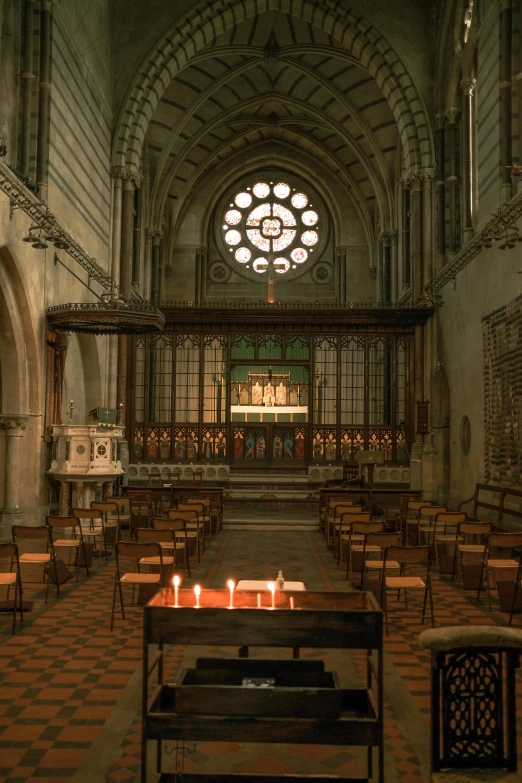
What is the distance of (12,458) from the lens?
561 inches

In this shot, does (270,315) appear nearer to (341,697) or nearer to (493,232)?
(493,232)

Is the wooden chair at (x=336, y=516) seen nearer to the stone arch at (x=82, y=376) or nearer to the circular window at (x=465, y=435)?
the circular window at (x=465, y=435)

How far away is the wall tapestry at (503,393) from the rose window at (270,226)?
18.9 metres

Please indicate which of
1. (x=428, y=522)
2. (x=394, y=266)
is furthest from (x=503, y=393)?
(x=394, y=266)

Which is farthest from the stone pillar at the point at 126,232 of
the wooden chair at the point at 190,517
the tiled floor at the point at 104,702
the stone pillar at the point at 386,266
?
the tiled floor at the point at 104,702

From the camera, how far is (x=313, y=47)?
2502cm

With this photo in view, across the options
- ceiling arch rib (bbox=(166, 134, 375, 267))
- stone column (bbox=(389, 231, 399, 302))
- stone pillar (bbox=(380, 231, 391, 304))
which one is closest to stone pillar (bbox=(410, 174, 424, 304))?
stone column (bbox=(389, 231, 399, 302))

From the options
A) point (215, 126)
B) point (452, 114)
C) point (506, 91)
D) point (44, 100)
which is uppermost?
point (215, 126)

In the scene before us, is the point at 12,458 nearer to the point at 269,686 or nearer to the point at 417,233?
the point at 269,686

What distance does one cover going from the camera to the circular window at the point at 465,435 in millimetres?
18625

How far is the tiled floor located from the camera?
425 centimetres

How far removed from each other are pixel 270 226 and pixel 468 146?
1508cm

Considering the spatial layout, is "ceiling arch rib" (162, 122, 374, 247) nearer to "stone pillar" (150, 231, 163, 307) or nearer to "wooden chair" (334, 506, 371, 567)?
"stone pillar" (150, 231, 163, 307)

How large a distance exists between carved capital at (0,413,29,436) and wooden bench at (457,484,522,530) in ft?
29.4
